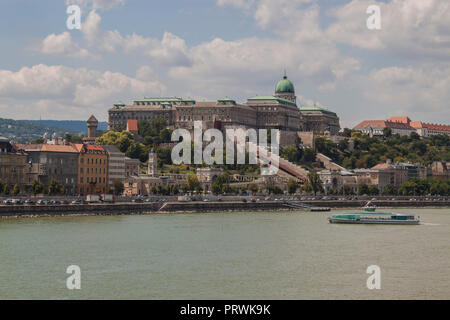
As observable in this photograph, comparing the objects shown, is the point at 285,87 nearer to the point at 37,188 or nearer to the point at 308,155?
the point at 308,155

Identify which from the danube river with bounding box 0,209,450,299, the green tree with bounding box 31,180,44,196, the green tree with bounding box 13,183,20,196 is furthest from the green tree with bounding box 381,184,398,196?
the green tree with bounding box 13,183,20,196

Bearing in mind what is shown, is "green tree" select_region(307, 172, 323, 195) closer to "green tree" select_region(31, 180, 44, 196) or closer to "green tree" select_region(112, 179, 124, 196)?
"green tree" select_region(112, 179, 124, 196)

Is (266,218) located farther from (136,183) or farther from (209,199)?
(136,183)

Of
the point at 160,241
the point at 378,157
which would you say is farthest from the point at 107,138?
the point at 160,241

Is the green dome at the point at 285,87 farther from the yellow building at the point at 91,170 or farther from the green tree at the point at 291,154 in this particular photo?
the yellow building at the point at 91,170

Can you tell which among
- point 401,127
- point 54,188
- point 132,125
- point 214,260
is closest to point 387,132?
point 401,127

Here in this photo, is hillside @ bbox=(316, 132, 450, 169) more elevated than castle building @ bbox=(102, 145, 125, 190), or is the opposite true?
hillside @ bbox=(316, 132, 450, 169)
